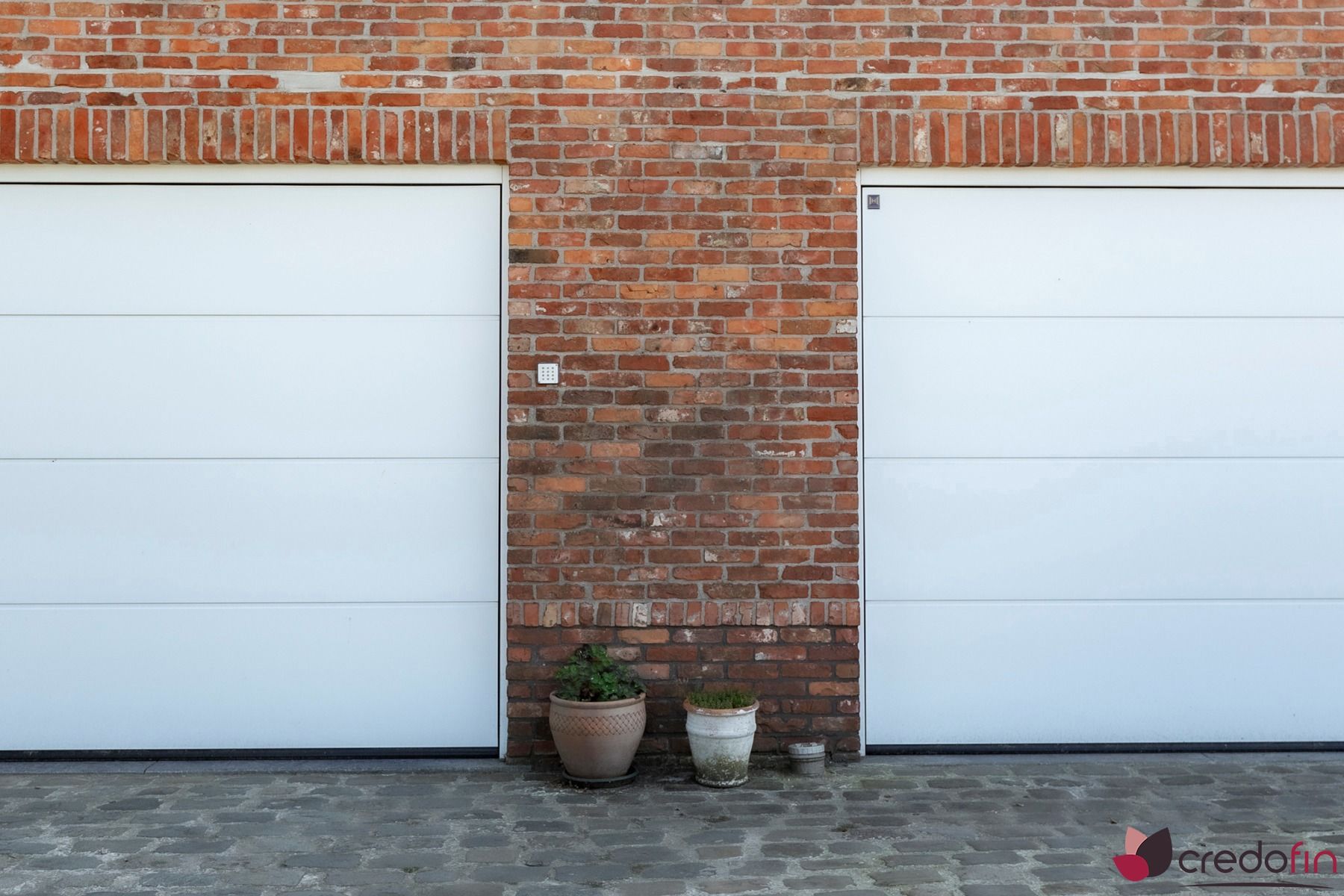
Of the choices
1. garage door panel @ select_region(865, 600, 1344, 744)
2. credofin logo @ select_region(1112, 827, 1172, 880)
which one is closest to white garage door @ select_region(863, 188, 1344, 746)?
garage door panel @ select_region(865, 600, 1344, 744)

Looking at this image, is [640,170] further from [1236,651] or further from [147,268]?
[1236,651]

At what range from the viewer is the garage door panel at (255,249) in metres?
5.05

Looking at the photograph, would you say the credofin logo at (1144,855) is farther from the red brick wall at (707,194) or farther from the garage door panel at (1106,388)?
the garage door panel at (1106,388)

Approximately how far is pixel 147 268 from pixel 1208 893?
191 inches

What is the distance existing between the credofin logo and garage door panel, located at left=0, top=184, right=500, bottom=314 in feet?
10.9

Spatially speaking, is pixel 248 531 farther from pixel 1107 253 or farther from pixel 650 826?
pixel 1107 253

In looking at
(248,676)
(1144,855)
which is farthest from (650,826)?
(248,676)

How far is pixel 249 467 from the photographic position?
5.08 m

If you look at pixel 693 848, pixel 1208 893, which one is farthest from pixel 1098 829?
pixel 693 848

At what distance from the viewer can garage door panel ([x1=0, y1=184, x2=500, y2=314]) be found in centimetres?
505

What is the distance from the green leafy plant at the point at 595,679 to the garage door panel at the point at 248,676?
1.63 ft

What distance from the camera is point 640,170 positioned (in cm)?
498

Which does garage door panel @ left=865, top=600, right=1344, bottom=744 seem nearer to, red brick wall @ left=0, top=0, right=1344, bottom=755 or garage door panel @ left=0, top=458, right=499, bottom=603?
red brick wall @ left=0, top=0, right=1344, bottom=755

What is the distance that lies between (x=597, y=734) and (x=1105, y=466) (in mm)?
2597
